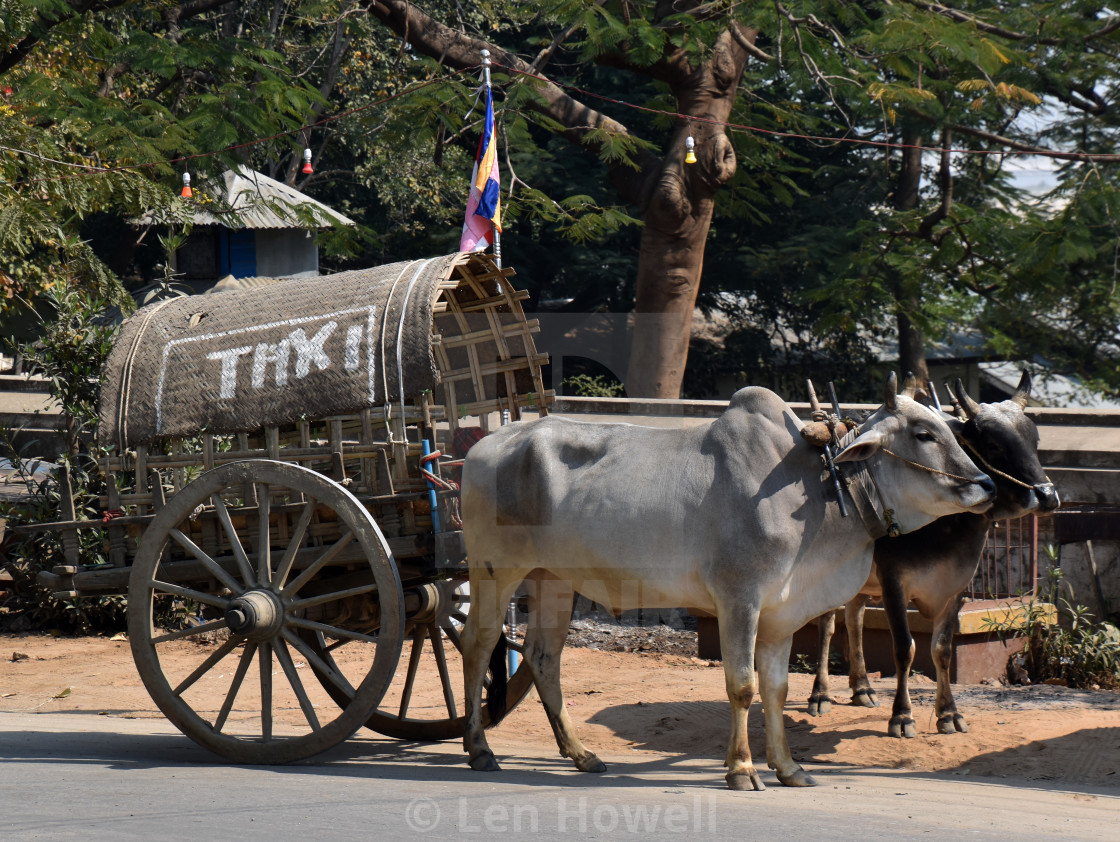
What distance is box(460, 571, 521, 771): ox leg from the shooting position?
6.11 meters

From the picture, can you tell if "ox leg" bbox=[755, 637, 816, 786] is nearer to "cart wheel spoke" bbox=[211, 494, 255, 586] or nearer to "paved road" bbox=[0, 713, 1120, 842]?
"paved road" bbox=[0, 713, 1120, 842]

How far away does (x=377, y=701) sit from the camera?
5.70m

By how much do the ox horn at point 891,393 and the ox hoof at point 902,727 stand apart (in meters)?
1.87

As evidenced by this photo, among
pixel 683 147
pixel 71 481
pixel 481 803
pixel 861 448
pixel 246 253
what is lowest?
pixel 481 803

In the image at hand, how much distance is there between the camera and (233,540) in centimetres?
603

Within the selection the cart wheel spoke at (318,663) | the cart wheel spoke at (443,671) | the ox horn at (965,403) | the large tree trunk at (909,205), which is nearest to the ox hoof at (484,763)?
the cart wheel spoke at (318,663)

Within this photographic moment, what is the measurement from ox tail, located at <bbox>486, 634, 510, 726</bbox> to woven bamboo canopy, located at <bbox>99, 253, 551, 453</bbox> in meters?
1.34

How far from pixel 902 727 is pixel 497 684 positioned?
7.26 feet

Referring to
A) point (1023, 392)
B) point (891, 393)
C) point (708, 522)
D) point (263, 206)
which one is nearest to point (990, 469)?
point (1023, 392)

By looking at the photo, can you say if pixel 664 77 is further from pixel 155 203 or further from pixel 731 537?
pixel 731 537

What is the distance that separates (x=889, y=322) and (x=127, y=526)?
51.8ft

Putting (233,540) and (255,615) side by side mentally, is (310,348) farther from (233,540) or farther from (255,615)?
(255,615)

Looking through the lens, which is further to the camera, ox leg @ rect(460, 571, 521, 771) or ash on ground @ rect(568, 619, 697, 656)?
ash on ground @ rect(568, 619, 697, 656)

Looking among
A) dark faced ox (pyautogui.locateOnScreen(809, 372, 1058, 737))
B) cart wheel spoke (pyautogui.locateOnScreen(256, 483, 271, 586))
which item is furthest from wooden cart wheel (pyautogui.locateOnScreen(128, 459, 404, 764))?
dark faced ox (pyautogui.locateOnScreen(809, 372, 1058, 737))
